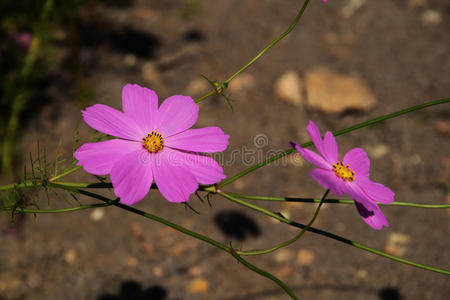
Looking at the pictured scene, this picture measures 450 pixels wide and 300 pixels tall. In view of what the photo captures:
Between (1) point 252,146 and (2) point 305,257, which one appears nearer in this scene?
(2) point 305,257

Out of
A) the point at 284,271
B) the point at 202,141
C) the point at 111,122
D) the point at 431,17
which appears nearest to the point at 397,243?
the point at 284,271

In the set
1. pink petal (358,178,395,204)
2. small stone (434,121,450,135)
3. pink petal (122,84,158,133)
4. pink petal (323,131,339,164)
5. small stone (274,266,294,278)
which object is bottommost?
small stone (274,266,294,278)

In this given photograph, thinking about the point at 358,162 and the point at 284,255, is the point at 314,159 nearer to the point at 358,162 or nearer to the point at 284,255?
the point at 358,162

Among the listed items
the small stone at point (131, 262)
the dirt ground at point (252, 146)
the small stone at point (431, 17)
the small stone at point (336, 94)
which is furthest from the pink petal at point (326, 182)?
the small stone at point (431, 17)

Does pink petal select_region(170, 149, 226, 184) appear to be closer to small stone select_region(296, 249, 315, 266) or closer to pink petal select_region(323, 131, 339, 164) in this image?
pink petal select_region(323, 131, 339, 164)

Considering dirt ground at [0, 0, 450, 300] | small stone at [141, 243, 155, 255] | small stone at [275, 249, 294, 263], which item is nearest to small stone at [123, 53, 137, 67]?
dirt ground at [0, 0, 450, 300]

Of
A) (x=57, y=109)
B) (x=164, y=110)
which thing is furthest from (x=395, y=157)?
(x=57, y=109)
